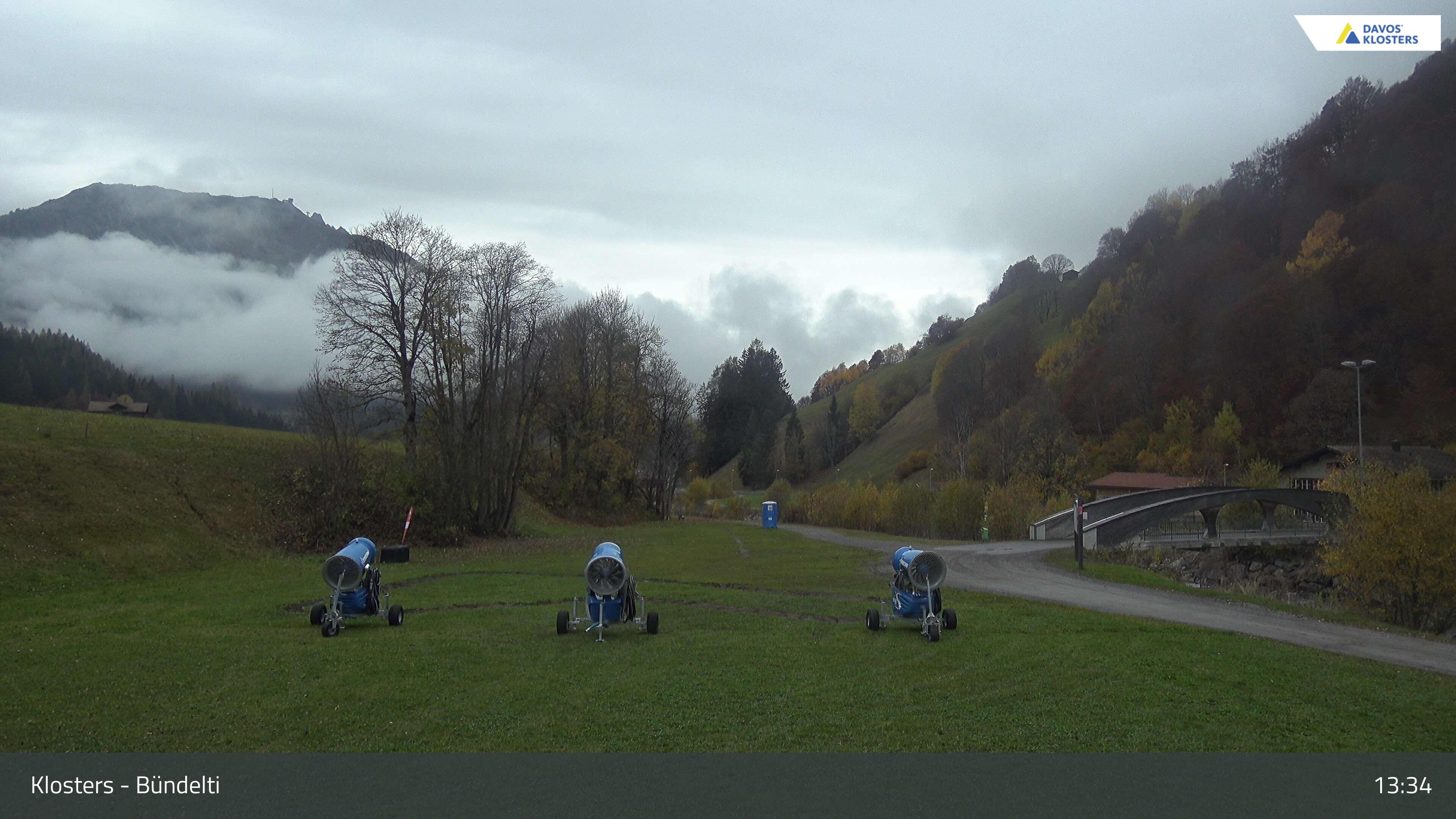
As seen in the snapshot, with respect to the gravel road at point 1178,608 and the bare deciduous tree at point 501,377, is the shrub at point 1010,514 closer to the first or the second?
the gravel road at point 1178,608

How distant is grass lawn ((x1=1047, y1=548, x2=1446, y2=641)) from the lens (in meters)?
17.3

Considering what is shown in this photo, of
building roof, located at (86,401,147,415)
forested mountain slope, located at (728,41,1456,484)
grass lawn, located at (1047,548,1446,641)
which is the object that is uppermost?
forested mountain slope, located at (728,41,1456,484)

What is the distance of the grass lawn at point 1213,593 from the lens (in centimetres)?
1728

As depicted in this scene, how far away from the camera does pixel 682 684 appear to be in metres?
10.2

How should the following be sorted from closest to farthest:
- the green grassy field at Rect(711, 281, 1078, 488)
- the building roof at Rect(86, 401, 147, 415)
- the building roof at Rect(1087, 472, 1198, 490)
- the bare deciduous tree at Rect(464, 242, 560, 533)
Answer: the bare deciduous tree at Rect(464, 242, 560, 533) < the building roof at Rect(86, 401, 147, 415) < the building roof at Rect(1087, 472, 1198, 490) < the green grassy field at Rect(711, 281, 1078, 488)

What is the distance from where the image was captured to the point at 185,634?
42.7 feet

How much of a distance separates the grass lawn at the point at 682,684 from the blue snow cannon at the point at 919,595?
307mm

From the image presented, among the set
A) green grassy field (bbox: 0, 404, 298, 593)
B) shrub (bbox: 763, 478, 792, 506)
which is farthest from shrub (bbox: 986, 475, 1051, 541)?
green grassy field (bbox: 0, 404, 298, 593)

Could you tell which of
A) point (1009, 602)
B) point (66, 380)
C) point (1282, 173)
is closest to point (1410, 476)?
point (1009, 602)

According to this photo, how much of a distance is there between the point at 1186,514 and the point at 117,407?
203 feet

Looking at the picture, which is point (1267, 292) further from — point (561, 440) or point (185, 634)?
point (185, 634)

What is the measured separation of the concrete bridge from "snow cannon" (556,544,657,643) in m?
28.4

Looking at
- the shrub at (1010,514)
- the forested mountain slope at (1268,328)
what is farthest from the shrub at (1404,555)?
the forested mountain slope at (1268,328)

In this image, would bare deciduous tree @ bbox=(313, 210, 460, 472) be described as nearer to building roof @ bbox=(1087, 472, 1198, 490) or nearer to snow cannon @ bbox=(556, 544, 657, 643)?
snow cannon @ bbox=(556, 544, 657, 643)
